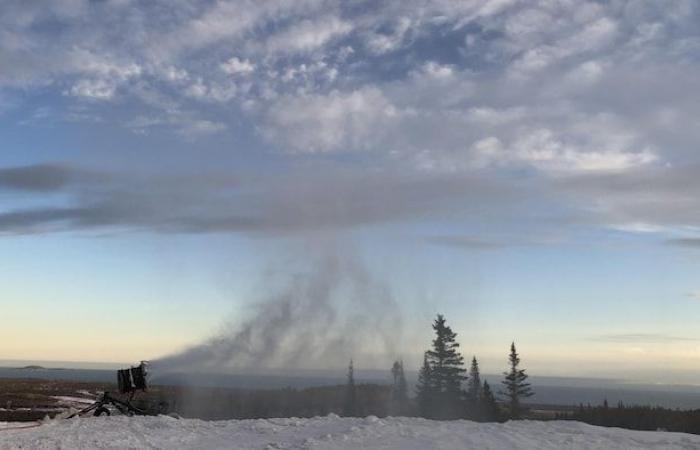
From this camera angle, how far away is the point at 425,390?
62.3 meters

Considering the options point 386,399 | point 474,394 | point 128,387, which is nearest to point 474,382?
point 474,394

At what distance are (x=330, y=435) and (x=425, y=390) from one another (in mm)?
40439

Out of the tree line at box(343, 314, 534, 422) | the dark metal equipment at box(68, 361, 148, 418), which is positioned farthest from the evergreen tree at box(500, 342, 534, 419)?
the dark metal equipment at box(68, 361, 148, 418)

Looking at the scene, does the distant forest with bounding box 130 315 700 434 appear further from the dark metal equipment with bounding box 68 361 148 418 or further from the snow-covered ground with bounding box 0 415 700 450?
the snow-covered ground with bounding box 0 415 700 450

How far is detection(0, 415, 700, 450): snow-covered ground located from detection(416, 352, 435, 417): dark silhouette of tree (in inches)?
1351

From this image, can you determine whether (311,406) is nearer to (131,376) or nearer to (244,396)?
(244,396)

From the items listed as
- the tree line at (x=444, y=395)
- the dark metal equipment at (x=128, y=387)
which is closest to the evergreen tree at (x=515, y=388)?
the tree line at (x=444, y=395)

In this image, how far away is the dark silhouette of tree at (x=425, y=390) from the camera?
60.2m

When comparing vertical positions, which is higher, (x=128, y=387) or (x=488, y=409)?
(x=128, y=387)

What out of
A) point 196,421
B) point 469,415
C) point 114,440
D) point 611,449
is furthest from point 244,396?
point 611,449

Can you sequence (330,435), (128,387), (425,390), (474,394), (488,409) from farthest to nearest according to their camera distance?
(474,394) → (425,390) → (488,409) → (128,387) → (330,435)

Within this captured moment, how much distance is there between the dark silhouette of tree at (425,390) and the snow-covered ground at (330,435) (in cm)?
3430

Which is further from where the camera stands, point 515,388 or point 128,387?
point 515,388

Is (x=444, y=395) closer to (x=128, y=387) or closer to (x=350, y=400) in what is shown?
(x=350, y=400)
